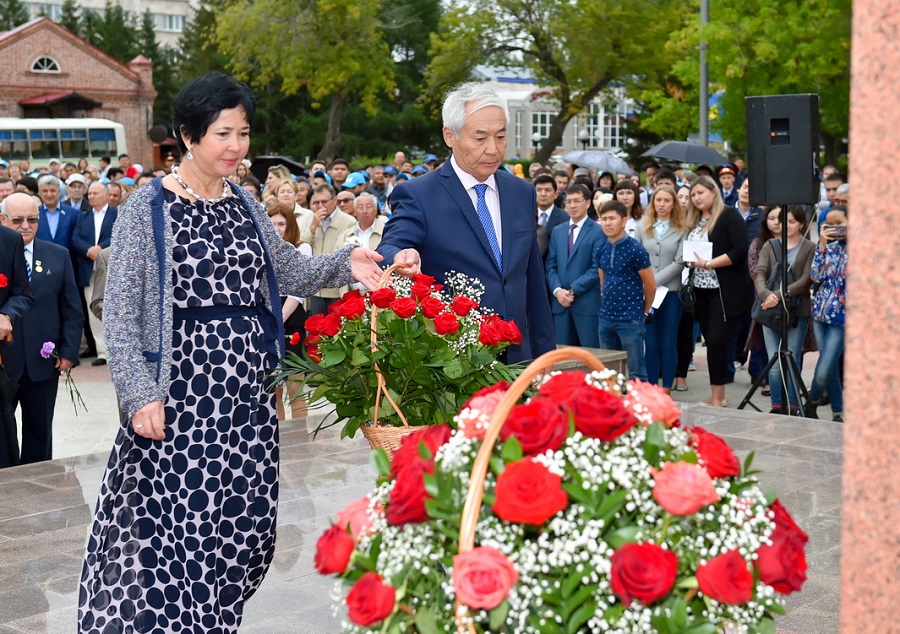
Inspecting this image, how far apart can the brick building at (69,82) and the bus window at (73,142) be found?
14.0 metres

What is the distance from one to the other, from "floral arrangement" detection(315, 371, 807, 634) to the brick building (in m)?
60.6

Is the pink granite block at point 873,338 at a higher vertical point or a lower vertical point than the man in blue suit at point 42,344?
higher

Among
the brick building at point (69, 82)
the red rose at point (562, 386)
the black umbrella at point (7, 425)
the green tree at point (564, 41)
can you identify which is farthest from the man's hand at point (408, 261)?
the brick building at point (69, 82)

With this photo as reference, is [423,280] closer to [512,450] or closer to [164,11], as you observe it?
[512,450]

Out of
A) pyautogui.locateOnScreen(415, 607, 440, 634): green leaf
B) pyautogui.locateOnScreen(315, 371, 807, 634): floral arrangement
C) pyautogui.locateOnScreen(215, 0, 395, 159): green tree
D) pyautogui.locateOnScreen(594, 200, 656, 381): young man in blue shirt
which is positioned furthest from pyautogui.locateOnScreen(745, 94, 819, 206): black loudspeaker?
pyautogui.locateOnScreen(215, 0, 395, 159): green tree

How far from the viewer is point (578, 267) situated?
36.9 feet

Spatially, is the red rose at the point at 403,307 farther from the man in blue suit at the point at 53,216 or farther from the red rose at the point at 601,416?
the man in blue suit at the point at 53,216

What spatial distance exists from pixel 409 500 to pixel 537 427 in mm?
285

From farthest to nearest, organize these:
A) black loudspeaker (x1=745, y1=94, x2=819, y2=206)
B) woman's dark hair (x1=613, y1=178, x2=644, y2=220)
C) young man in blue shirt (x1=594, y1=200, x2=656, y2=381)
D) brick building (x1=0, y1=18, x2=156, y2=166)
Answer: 1. brick building (x1=0, y1=18, x2=156, y2=166)
2. woman's dark hair (x1=613, y1=178, x2=644, y2=220)
3. young man in blue shirt (x1=594, y1=200, x2=656, y2=381)
4. black loudspeaker (x1=745, y1=94, x2=819, y2=206)

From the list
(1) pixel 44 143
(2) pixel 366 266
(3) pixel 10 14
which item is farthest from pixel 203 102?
(3) pixel 10 14

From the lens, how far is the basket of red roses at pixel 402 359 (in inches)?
163

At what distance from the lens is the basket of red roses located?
13.6 feet

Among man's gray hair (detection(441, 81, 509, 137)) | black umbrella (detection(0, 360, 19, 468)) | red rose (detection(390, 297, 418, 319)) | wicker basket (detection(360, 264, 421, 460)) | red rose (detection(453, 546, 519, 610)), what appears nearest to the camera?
red rose (detection(453, 546, 519, 610))

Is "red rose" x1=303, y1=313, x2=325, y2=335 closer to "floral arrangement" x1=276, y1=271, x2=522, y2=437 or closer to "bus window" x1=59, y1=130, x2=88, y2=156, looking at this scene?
"floral arrangement" x1=276, y1=271, x2=522, y2=437
